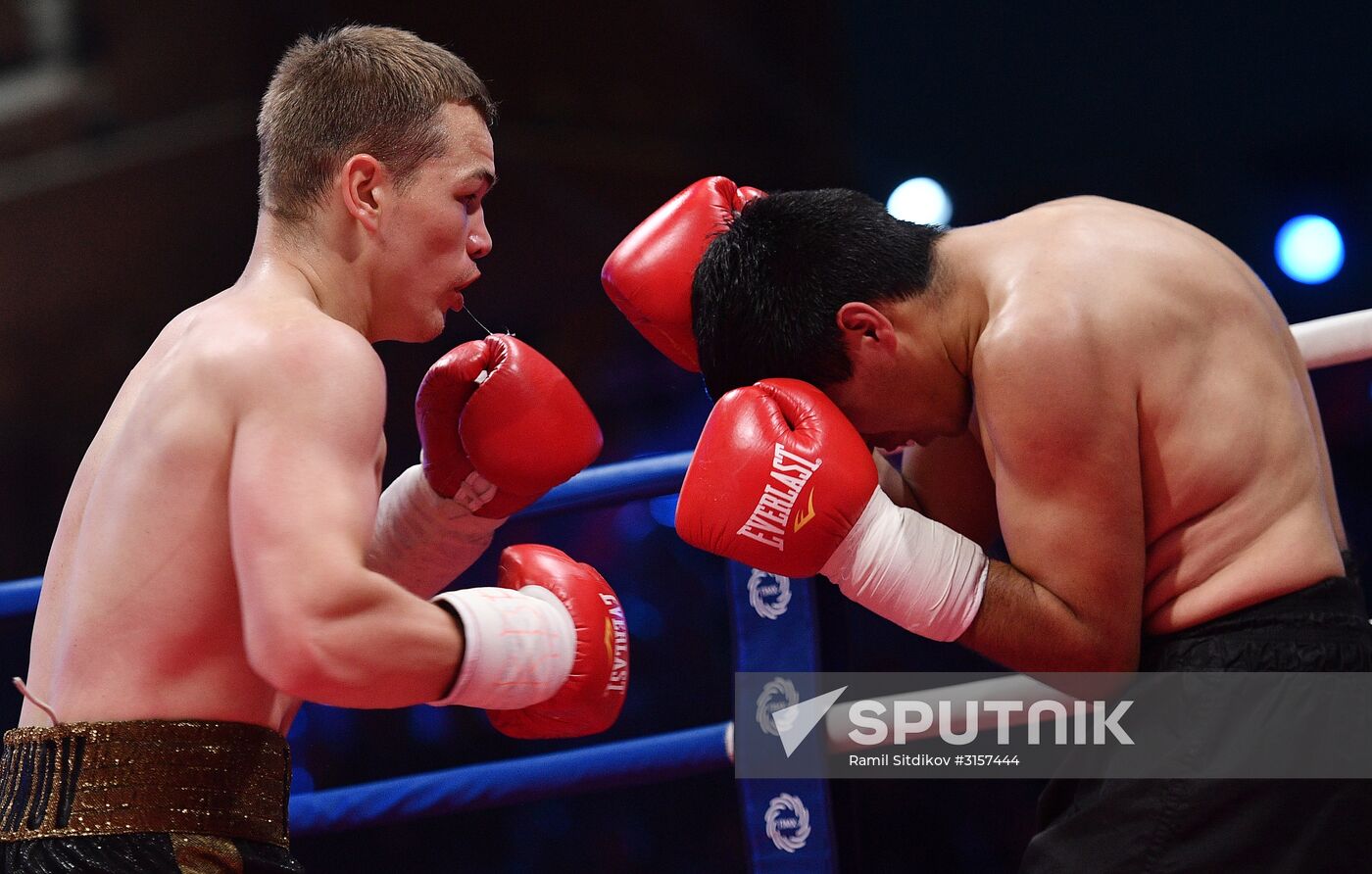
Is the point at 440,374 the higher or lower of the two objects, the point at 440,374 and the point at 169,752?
the higher

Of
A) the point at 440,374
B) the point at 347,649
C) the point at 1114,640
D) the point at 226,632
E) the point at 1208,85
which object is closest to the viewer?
the point at 347,649

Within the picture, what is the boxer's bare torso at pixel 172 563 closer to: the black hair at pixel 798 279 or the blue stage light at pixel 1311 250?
the black hair at pixel 798 279

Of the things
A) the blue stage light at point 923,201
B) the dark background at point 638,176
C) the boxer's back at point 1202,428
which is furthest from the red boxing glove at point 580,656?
the blue stage light at point 923,201

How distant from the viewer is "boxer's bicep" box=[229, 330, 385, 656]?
1144mm

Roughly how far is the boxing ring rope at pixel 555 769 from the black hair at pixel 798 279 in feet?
1.14

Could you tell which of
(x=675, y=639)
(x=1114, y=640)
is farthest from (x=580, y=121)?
(x=1114, y=640)

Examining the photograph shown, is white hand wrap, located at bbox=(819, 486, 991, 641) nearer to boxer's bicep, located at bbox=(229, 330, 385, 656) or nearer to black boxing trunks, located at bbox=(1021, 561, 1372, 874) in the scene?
black boxing trunks, located at bbox=(1021, 561, 1372, 874)

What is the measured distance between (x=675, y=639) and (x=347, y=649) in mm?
3057

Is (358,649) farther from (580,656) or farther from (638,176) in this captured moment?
(638,176)

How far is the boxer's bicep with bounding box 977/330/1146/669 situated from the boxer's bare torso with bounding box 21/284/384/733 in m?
0.73

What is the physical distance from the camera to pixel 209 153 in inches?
218

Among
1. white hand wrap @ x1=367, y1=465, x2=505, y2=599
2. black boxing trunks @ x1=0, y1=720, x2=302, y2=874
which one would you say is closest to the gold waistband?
black boxing trunks @ x1=0, y1=720, x2=302, y2=874

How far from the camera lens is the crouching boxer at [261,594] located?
3.83ft

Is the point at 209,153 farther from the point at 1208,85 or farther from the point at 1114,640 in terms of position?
the point at 1114,640
